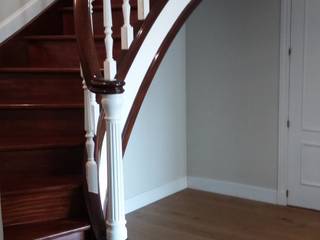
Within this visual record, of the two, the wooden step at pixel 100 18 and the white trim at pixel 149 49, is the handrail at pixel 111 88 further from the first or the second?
the wooden step at pixel 100 18

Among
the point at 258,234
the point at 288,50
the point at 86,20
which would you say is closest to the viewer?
the point at 86,20

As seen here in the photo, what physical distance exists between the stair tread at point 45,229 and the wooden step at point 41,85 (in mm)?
844

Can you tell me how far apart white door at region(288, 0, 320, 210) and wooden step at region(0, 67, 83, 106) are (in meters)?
2.17

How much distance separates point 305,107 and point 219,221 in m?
1.27

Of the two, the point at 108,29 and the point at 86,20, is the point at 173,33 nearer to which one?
the point at 108,29

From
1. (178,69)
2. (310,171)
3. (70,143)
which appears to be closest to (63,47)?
(70,143)

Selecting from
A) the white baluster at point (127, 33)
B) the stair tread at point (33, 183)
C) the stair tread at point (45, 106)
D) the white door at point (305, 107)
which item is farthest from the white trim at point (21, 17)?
the white door at point (305, 107)

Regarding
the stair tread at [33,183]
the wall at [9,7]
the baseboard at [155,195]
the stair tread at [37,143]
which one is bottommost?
the baseboard at [155,195]

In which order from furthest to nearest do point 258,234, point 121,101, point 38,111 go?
point 258,234
point 38,111
point 121,101

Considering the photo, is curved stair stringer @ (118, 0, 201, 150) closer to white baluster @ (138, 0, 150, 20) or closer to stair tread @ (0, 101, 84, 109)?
white baluster @ (138, 0, 150, 20)

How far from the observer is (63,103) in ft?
8.52

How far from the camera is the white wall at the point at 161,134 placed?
4223 millimetres

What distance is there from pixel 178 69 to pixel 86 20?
2.75 m

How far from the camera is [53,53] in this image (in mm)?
3131
